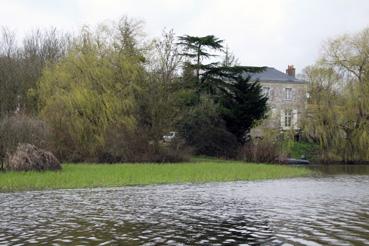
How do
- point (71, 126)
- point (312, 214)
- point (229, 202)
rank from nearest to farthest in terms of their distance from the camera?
point (312, 214), point (229, 202), point (71, 126)

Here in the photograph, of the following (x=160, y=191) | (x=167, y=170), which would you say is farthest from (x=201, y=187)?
(x=167, y=170)

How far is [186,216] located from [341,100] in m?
41.2

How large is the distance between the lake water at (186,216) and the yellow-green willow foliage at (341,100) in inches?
1130

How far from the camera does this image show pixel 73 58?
46875mm

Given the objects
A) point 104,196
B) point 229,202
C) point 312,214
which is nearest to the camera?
point 312,214

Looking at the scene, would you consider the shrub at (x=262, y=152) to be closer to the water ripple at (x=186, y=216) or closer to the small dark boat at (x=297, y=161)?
the small dark boat at (x=297, y=161)

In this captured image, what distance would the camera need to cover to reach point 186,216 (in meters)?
17.3

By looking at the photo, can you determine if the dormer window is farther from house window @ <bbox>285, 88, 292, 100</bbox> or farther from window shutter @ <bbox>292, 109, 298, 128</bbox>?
window shutter @ <bbox>292, 109, 298, 128</bbox>

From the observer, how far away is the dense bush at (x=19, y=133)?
3309 cm

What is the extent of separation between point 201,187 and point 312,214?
1075 cm

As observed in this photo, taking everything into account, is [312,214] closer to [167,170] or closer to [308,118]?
[167,170]

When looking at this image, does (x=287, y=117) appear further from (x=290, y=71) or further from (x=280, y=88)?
(x=290, y=71)

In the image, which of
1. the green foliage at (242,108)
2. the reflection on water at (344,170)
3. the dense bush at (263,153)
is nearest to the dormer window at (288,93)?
the green foliage at (242,108)

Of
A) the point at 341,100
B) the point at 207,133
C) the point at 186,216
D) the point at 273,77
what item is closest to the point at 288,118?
the point at 341,100
